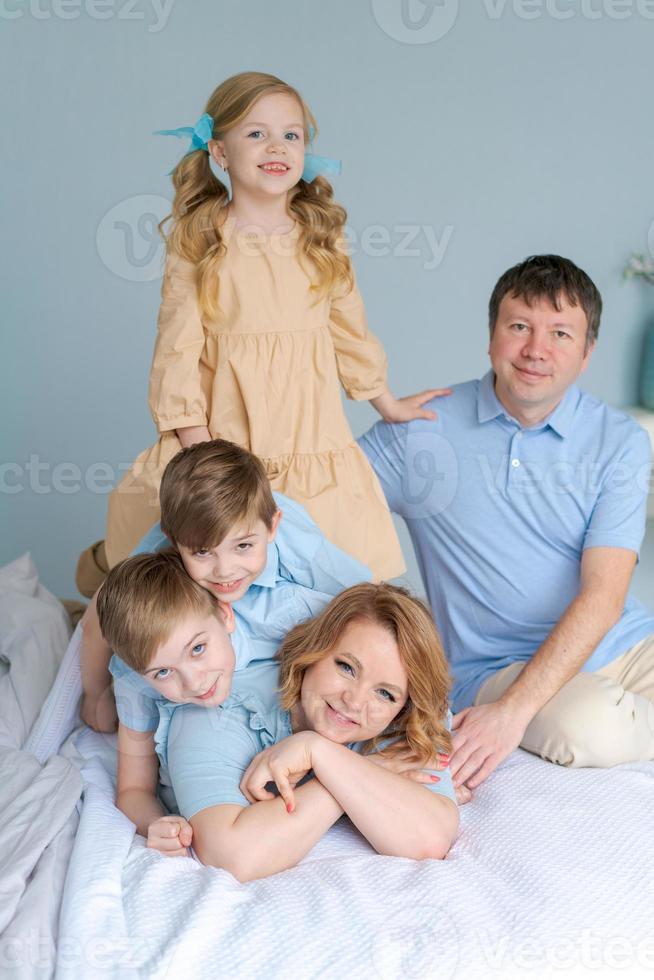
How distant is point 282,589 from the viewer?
1809 millimetres

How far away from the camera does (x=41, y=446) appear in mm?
3293

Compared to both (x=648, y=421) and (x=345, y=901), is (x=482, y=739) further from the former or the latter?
(x=648, y=421)

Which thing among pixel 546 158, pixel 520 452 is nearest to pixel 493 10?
pixel 546 158

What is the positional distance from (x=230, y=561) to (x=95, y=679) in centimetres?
44

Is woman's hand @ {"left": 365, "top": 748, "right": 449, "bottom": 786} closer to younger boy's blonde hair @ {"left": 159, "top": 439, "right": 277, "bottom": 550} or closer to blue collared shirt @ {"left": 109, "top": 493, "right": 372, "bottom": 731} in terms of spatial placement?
blue collared shirt @ {"left": 109, "top": 493, "right": 372, "bottom": 731}

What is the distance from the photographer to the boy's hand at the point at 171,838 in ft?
5.08

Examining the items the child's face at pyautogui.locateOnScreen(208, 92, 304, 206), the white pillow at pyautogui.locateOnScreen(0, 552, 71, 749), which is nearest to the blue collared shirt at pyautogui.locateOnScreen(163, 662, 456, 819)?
the white pillow at pyautogui.locateOnScreen(0, 552, 71, 749)

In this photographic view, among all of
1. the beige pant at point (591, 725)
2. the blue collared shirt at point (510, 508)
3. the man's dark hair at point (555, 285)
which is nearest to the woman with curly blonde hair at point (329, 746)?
the beige pant at point (591, 725)

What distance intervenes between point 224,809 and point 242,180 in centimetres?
105

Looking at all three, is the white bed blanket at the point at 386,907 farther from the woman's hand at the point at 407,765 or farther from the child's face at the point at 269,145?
the child's face at the point at 269,145

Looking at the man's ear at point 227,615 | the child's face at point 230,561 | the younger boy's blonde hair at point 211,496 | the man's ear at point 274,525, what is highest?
the younger boy's blonde hair at point 211,496

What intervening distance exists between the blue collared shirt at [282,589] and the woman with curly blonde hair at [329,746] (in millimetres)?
48

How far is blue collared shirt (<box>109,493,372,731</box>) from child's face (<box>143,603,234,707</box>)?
5.1 inches

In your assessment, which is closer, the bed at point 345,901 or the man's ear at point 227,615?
the bed at point 345,901
